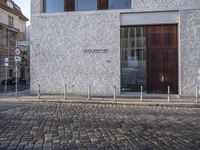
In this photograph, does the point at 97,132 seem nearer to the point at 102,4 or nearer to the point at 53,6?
the point at 102,4

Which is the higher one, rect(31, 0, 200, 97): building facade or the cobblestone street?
rect(31, 0, 200, 97): building facade

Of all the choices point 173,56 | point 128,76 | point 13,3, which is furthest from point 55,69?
point 13,3

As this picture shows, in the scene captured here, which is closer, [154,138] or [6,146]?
[6,146]

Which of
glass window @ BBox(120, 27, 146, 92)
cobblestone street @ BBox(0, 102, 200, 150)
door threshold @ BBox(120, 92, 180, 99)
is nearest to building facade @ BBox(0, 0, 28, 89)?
glass window @ BBox(120, 27, 146, 92)

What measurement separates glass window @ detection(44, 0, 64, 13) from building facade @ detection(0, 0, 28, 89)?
89.8ft

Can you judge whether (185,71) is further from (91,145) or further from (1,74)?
(1,74)

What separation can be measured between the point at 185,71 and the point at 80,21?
26.4ft

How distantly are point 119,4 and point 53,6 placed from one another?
16.2 ft

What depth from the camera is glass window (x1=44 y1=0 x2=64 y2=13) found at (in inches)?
1035

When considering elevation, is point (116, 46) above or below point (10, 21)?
below

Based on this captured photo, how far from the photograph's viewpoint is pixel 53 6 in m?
26.5

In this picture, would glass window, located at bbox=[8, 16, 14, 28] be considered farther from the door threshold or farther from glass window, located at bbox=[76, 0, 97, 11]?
the door threshold

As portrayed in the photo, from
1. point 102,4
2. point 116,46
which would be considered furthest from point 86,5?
point 116,46

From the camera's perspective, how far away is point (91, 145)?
8344 mm
